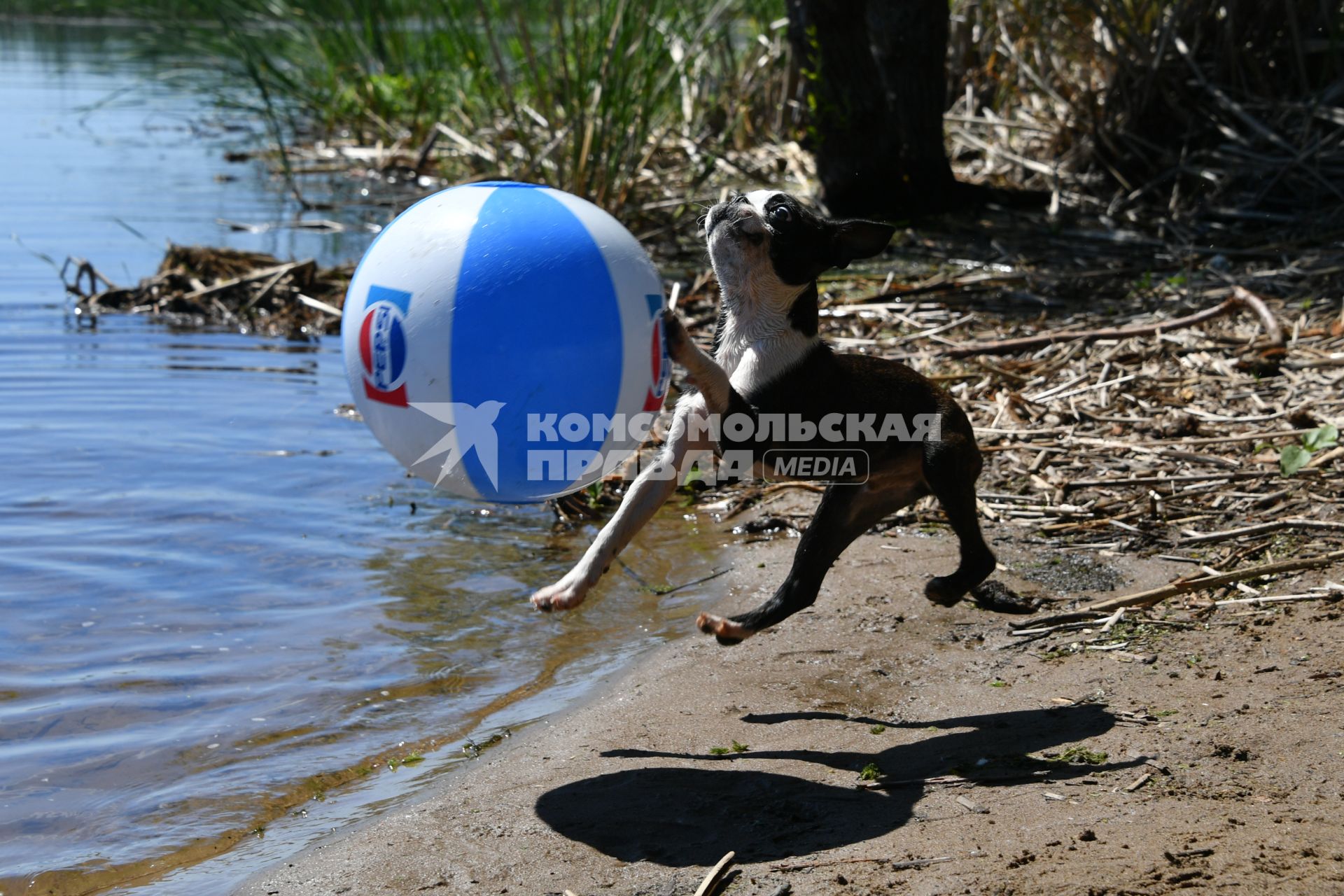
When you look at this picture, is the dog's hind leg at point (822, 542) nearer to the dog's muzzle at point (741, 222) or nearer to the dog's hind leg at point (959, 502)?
the dog's hind leg at point (959, 502)

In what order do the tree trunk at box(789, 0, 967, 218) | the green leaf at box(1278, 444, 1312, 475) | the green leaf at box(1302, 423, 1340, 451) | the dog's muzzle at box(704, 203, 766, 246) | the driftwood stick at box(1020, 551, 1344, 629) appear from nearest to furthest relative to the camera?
the dog's muzzle at box(704, 203, 766, 246) < the driftwood stick at box(1020, 551, 1344, 629) < the green leaf at box(1278, 444, 1312, 475) < the green leaf at box(1302, 423, 1340, 451) < the tree trunk at box(789, 0, 967, 218)

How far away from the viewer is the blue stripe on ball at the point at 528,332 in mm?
3799

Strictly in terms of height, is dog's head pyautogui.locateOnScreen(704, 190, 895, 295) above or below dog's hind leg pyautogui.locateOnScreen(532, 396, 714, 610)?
above

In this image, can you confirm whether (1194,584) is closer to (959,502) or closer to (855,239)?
(959,502)

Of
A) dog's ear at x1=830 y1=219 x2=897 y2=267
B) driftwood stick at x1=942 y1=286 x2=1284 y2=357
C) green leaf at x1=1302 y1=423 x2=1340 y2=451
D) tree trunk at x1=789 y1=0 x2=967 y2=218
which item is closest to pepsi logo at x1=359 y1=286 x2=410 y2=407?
dog's ear at x1=830 y1=219 x2=897 y2=267

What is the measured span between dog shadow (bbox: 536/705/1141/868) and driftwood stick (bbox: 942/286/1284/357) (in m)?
3.78

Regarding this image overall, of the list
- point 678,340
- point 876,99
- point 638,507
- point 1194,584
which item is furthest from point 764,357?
point 876,99

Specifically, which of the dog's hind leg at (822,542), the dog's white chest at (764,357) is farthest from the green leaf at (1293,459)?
the dog's white chest at (764,357)

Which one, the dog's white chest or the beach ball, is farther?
the dog's white chest

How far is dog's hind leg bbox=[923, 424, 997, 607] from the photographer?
176 inches

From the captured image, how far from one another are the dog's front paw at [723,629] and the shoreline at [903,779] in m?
0.27

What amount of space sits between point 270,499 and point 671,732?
331 centimetres

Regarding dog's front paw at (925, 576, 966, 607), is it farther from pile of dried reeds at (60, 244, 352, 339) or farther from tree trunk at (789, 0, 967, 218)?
pile of dried reeds at (60, 244, 352, 339)

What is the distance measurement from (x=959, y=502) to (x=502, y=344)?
68.2 inches
